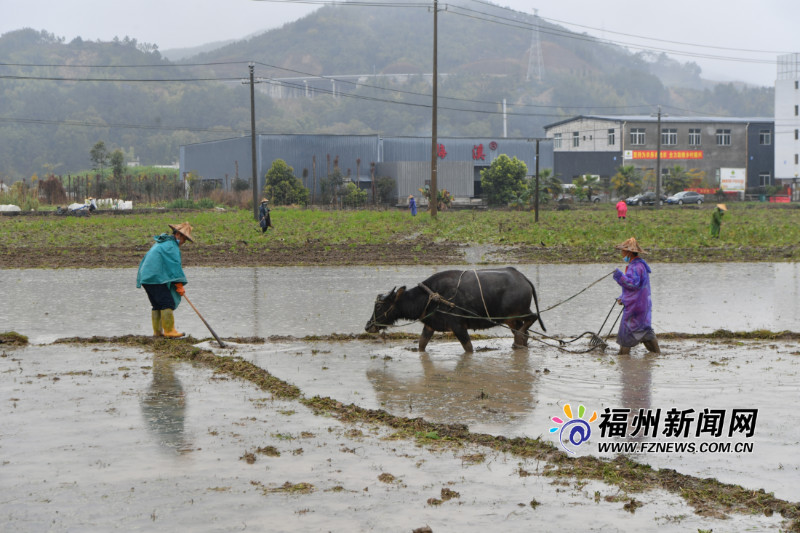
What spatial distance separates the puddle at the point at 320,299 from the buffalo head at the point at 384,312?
2.96 ft

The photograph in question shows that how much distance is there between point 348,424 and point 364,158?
6158 cm

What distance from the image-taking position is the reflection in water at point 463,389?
310 inches

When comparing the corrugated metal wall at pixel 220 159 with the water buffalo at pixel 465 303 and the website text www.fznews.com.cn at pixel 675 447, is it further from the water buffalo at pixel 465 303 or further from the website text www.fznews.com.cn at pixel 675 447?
the website text www.fznews.com.cn at pixel 675 447

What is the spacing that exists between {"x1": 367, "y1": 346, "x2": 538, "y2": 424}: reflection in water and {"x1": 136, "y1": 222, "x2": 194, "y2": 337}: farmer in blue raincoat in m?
3.35

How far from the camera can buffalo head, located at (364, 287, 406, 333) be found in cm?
1106

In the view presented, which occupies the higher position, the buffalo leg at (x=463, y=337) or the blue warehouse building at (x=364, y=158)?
the blue warehouse building at (x=364, y=158)

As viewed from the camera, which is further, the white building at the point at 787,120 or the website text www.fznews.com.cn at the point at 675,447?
the white building at the point at 787,120

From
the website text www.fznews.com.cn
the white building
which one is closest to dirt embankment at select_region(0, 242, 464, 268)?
the website text www.fznews.com.cn

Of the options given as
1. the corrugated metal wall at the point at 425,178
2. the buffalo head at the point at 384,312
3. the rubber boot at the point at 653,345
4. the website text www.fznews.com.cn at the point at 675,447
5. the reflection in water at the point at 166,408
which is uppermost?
the corrugated metal wall at the point at 425,178

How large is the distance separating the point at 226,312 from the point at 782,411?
29.3ft

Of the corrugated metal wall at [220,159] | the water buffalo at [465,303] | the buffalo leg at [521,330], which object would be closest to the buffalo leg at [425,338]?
the water buffalo at [465,303]

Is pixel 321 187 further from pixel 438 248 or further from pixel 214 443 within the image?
pixel 214 443

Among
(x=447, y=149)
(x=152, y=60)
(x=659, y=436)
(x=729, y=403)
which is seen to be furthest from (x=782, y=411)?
(x=152, y=60)

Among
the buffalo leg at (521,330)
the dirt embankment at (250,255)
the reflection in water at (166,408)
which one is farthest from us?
Result: the dirt embankment at (250,255)
